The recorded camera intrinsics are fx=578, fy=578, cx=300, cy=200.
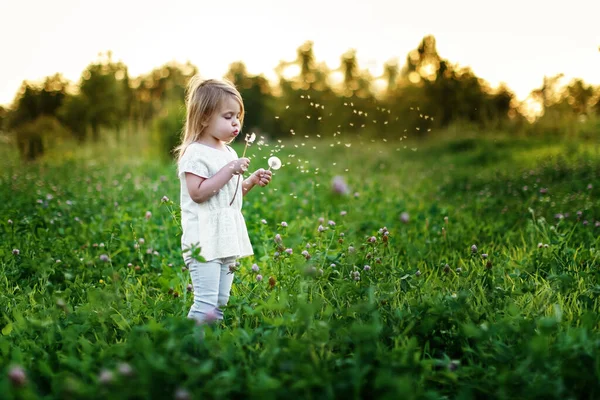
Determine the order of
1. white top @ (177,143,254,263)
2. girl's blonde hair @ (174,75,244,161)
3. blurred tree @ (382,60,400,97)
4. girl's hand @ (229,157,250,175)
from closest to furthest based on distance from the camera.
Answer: girl's hand @ (229,157,250,175), white top @ (177,143,254,263), girl's blonde hair @ (174,75,244,161), blurred tree @ (382,60,400,97)

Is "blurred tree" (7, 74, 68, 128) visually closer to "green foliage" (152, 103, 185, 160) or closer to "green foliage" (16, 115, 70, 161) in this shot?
"green foliage" (16, 115, 70, 161)

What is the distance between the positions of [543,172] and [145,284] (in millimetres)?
5171

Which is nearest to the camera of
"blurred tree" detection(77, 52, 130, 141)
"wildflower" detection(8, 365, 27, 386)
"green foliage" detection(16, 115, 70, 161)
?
"wildflower" detection(8, 365, 27, 386)

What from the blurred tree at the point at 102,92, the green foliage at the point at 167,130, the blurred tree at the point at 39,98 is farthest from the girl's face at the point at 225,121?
the blurred tree at the point at 39,98

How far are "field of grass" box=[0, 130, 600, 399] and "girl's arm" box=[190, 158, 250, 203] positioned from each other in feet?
0.99

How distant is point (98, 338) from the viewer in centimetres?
267

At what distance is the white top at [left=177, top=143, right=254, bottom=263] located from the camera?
281 cm

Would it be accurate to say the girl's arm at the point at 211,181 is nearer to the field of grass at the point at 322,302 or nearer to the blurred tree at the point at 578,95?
the field of grass at the point at 322,302

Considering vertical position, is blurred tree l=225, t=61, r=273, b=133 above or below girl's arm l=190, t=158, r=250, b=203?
above

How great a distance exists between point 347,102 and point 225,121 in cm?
1108

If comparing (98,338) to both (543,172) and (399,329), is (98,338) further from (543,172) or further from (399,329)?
(543,172)

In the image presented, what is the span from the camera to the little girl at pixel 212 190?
110 inches

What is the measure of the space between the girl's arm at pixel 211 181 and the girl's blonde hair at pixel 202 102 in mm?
233

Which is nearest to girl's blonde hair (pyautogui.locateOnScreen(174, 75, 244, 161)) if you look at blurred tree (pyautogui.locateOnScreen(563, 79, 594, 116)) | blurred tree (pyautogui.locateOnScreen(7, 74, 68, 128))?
blurred tree (pyautogui.locateOnScreen(563, 79, 594, 116))
